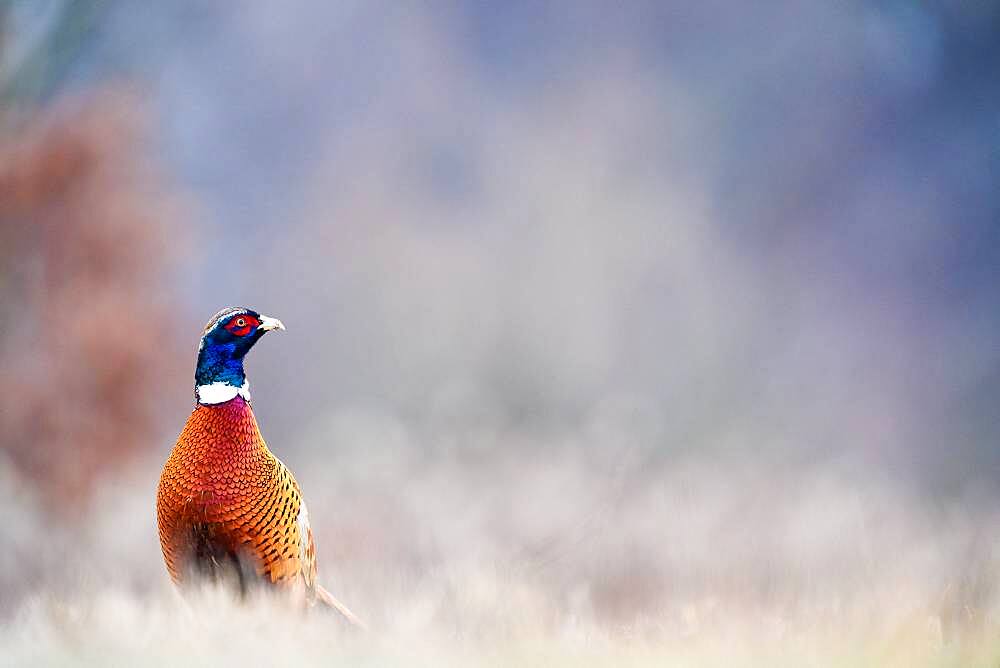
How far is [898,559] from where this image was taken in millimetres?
985

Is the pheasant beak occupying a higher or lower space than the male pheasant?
higher

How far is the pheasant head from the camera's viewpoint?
2.99ft

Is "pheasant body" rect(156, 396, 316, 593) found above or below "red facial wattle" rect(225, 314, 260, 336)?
below

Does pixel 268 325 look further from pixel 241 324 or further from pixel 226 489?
pixel 226 489

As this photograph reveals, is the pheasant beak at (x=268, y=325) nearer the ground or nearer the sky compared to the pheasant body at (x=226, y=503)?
nearer the sky

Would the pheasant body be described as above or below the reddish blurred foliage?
below

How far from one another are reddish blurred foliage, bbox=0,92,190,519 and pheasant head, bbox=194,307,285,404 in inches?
4.2

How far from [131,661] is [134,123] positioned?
461 millimetres

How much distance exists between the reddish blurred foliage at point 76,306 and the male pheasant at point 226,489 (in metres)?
0.11

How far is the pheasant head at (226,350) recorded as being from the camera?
0.91 meters

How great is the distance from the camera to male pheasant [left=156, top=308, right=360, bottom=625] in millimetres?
901

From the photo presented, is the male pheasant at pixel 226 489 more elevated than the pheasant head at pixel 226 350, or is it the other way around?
the pheasant head at pixel 226 350

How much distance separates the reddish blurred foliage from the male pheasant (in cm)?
11

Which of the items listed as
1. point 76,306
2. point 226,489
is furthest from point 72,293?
point 226,489
